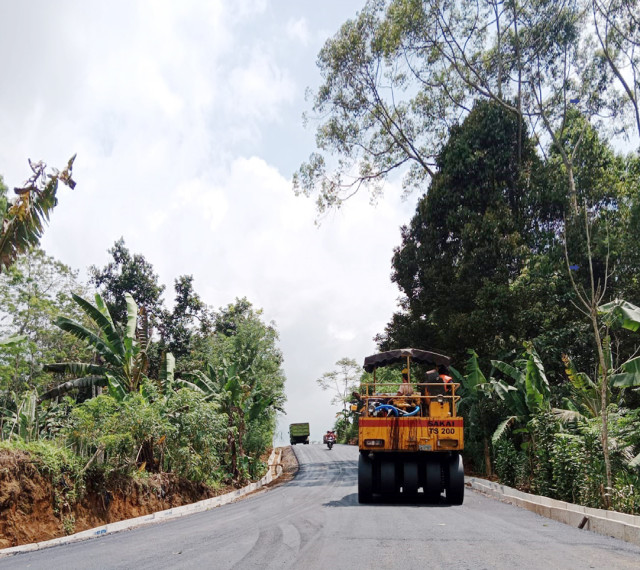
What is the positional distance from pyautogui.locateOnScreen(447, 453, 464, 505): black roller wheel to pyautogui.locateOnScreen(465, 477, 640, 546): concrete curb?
1.53 metres

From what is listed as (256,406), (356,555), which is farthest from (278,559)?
(256,406)

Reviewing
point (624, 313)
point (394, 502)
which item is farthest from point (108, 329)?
point (624, 313)

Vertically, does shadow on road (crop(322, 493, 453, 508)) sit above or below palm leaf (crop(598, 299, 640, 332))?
below

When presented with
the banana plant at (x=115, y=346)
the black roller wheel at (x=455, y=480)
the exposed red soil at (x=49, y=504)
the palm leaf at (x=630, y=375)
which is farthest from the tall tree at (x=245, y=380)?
the palm leaf at (x=630, y=375)

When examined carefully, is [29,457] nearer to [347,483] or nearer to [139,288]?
[347,483]

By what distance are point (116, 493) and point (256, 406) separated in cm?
1263

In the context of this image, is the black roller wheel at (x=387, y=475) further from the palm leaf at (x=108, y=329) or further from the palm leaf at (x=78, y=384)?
the palm leaf at (x=78, y=384)

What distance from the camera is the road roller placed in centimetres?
1309

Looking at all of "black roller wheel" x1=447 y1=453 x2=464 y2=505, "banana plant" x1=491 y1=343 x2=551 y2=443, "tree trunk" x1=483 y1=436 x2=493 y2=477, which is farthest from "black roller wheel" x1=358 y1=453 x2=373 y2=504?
"tree trunk" x1=483 y1=436 x2=493 y2=477

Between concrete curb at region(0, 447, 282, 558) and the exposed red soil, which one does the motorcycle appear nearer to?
concrete curb at region(0, 447, 282, 558)

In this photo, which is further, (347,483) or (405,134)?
(405,134)

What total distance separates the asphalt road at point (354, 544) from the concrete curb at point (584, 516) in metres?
0.27

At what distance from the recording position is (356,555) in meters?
7.27

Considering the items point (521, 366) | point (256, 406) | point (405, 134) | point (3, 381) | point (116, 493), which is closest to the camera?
point (116, 493)
